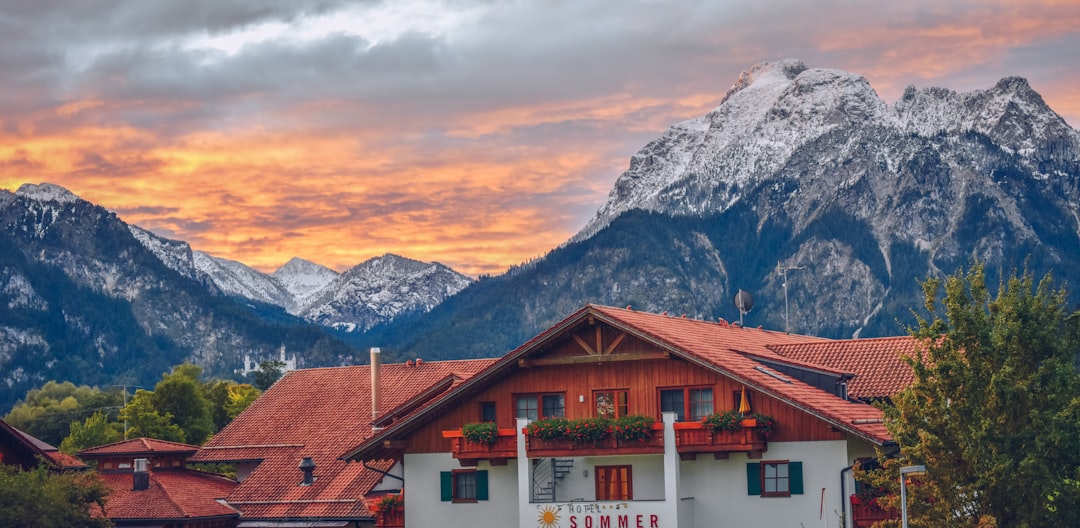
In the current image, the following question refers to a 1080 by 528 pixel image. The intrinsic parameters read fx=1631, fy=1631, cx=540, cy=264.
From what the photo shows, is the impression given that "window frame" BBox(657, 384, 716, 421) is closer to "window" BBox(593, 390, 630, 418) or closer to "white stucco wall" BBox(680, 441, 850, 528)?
"white stucco wall" BBox(680, 441, 850, 528)

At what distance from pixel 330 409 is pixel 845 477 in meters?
34.3

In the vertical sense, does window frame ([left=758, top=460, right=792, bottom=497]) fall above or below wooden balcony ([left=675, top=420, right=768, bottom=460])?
below

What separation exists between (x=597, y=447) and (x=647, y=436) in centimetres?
186

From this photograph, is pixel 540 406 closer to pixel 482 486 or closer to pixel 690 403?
pixel 482 486

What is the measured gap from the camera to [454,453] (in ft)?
192

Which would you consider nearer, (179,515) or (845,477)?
(845,477)

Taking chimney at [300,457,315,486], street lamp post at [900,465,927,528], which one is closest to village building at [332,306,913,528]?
street lamp post at [900,465,927,528]

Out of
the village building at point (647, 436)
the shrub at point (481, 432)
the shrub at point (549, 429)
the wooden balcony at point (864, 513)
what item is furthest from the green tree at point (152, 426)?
the wooden balcony at point (864, 513)

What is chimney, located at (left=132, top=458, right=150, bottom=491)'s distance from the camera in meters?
76.1

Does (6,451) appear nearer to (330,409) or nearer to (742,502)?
(330,409)

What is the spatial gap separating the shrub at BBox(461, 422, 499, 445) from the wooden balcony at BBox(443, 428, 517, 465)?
0.13 meters

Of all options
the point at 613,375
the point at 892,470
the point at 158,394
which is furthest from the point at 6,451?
the point at 158,394

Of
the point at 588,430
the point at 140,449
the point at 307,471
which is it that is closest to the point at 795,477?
the point at 588,430

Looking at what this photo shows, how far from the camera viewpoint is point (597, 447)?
183 feet
